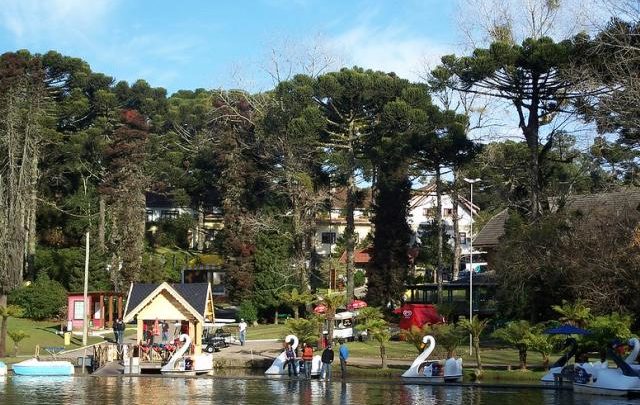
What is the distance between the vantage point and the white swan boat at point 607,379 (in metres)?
26.4

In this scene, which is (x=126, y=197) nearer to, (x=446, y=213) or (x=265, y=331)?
(x=265, y=331)

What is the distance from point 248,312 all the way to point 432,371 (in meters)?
30.3

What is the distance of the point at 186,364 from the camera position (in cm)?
3725

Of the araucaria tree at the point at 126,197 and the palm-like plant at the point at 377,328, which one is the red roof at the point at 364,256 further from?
the araucaria tree at the point at 126,197

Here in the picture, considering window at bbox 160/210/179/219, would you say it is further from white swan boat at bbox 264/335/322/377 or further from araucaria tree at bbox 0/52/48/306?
white swan boat at bbox 264/335/322/377

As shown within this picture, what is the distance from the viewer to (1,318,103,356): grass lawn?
157ft

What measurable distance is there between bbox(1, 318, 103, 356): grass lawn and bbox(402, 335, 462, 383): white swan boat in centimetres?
2227

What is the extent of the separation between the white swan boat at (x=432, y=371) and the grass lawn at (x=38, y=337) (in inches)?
877

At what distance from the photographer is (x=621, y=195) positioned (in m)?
48.9

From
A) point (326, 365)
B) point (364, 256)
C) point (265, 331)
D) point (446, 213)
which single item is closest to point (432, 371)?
point (326, 365)

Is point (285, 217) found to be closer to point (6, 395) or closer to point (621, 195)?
point (621, 195)

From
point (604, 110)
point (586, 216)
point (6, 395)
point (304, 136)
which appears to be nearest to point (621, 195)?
point (586, 216)

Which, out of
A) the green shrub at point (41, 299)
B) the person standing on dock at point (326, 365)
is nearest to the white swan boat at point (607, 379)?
the person standing on dock at point (326, 365)

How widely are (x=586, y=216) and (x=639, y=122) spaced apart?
672cm
